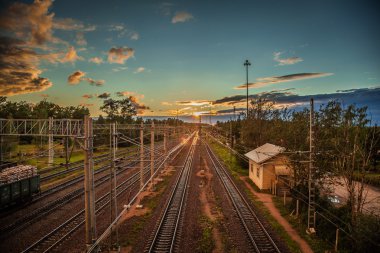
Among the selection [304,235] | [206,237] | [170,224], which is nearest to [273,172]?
[304,235]

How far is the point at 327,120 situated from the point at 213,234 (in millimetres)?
11479

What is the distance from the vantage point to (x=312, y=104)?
55.0 feet

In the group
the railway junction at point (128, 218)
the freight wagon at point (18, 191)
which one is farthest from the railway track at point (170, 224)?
the freight wagon at point (18, 191)

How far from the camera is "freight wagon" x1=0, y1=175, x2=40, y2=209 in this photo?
64.7 feet

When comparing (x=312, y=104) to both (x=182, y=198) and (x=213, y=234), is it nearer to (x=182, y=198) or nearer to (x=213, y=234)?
(x=213, y=234)

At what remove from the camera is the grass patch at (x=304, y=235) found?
15.3 meters

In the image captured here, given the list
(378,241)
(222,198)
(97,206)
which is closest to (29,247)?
(97,206)

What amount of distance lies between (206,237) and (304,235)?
663 centimetres

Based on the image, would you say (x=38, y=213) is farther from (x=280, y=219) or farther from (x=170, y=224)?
(x=280, y=219)

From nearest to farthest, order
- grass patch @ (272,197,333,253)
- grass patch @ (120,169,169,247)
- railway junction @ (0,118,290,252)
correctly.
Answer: railway junction @ (0,118,290,252) < grass patch @ (272,197,333,253) < grass patch @ (120,169,169,247)

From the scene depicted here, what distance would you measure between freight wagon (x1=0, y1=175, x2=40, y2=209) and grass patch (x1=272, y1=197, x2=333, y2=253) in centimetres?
2220

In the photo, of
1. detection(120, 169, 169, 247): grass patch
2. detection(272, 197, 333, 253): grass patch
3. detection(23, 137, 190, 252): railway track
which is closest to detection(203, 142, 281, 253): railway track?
detection(272, 197, 333, 253): grass patch

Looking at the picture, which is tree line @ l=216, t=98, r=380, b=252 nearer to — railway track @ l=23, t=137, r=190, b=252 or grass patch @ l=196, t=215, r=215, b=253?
grass patch @ l=196, t=215, r=215, b=253

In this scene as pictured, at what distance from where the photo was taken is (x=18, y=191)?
21.2 m
